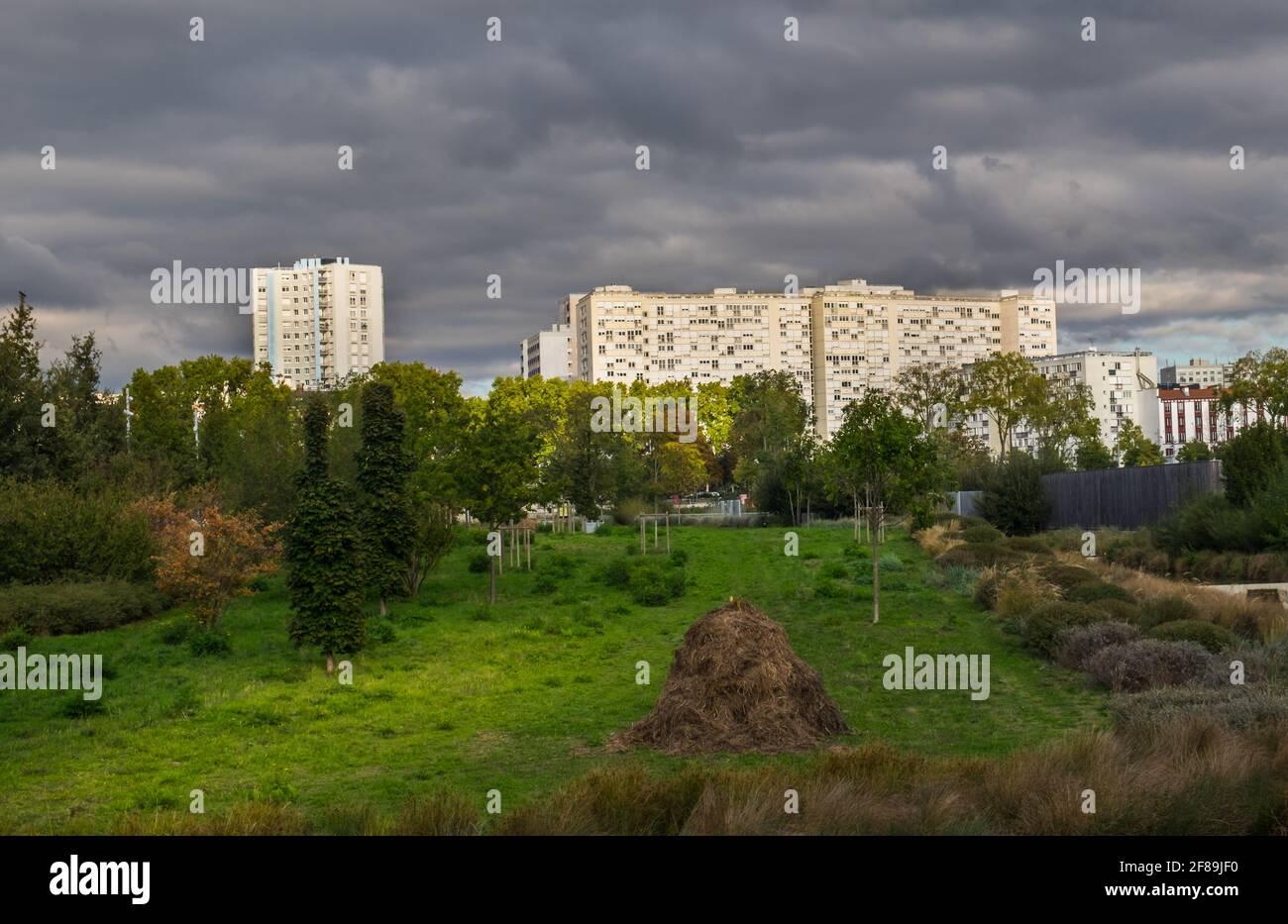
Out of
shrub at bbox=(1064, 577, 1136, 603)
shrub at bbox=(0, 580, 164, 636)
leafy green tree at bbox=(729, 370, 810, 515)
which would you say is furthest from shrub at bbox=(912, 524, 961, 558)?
shrub at bbox=(0, 580, 164, 636)

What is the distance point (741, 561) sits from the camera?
121 ft

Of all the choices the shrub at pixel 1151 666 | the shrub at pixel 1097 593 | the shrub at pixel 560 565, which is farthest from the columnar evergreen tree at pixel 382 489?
the shrub at pixel 1151 666

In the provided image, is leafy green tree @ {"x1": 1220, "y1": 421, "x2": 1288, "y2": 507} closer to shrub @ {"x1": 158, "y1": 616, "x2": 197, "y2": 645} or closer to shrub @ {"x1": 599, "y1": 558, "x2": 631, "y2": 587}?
shrub @ {"x1": 599, "y1": 558, "x2": 631, "y2": 587}

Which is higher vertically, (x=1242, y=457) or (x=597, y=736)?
(x=1242, y=457)

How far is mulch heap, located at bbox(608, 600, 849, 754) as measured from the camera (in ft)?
45.6

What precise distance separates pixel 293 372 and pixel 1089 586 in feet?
571

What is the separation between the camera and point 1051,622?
66.4ft

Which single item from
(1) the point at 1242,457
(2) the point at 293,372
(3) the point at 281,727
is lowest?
(3) the point at 281,727

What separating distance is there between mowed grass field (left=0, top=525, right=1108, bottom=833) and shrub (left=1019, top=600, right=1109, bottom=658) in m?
0.36

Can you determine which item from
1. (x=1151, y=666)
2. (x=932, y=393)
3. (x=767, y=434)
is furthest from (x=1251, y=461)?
(x=932, y=393)

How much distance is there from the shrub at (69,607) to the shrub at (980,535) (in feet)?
83.8

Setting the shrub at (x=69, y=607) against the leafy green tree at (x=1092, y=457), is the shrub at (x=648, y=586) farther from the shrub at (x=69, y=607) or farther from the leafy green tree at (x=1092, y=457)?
the leafy green tree at (x=1092, y=457)
